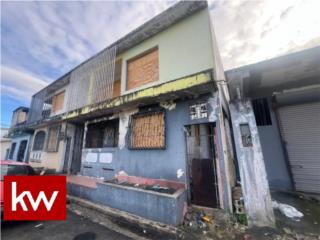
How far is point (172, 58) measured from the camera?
17.8 feet

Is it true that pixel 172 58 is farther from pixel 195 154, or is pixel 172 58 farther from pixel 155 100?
pixel 195 154

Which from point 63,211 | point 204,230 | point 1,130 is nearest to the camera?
point 204,230

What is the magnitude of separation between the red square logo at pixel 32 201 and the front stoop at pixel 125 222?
736mm

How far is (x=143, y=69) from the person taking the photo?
642 cm

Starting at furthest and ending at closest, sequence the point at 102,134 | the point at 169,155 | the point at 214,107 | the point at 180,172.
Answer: the point at 102,134 < the point at 169,155 < the point at 180,172 < the point at 214,107

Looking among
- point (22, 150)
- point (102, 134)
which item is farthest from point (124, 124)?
point (22, 150)

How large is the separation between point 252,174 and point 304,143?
3.89 m

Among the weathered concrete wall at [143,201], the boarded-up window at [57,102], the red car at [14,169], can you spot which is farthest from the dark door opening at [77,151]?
the weathered concrete wall at [143,201]

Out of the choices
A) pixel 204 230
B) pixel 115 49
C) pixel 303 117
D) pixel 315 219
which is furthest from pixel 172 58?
pixel 315 219

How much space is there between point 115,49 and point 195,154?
18.8 ft

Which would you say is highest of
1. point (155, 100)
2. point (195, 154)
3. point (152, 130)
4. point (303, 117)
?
point (155, 100)

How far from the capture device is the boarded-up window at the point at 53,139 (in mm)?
8992

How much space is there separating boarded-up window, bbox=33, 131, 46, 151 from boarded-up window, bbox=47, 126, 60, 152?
1.14 m

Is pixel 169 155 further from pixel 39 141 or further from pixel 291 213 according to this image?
pixel 39 141
